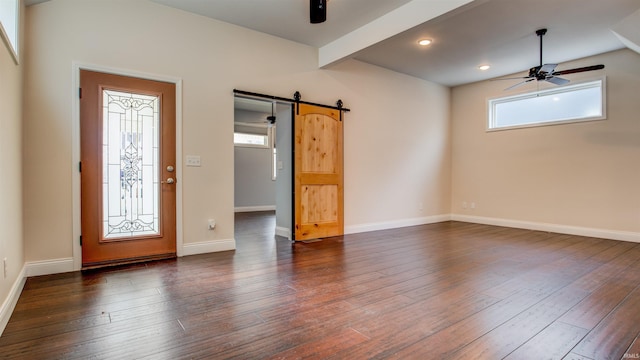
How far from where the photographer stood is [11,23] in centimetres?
253

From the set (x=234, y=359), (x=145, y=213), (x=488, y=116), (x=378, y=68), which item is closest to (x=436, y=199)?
(x=488, y=116)

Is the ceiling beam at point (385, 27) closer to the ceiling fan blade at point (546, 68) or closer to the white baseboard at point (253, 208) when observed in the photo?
the ceiling fan blade at point (546, 68)

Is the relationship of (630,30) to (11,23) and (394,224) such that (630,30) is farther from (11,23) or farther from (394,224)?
(11,23)

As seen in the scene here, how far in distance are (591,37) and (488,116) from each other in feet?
7.13

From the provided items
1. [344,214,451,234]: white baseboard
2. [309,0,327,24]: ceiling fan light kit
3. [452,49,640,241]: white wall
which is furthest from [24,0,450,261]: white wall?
[309,0,327,24]: ceiling fan light kit

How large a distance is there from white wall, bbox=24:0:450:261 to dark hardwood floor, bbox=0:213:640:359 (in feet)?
2.46

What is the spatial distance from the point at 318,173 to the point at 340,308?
2804mm

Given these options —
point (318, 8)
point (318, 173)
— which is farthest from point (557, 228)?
point (318, 8)

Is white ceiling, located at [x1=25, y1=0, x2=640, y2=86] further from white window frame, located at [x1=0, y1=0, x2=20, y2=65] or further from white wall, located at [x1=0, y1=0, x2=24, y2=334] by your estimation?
white wall, located at [x1=0, y1=0, x2=24, y2=334]

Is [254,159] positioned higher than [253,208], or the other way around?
[254,159]

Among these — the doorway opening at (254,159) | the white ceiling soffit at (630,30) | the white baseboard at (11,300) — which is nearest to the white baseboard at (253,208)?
the doorway opening at (254,159)

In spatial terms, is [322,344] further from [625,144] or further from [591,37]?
[625,144]

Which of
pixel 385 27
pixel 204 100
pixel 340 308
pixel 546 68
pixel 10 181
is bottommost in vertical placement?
pixel 340 308

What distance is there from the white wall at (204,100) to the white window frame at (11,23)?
1.31 ft
